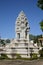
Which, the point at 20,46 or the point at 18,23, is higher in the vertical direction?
the point at 18,23

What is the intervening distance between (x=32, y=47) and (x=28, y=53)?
5.03m

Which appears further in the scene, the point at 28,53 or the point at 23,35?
the point at 23,35

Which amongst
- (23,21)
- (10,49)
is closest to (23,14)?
(23,21)

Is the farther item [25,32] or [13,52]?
[25,32]

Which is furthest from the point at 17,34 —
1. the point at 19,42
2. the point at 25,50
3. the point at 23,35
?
the point at 25,50

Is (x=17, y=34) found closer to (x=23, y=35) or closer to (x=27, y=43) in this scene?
(x=23, y=35)

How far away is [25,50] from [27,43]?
3581 millimetres

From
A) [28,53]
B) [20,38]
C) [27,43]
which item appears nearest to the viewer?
[28,53]

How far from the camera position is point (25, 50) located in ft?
176

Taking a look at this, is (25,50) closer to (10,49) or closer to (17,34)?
(10,49)

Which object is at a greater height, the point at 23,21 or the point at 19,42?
the point at 23,21

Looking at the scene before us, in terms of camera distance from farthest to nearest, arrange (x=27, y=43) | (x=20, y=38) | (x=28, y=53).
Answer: (x=20, y=38), (x=27, y=43), (x=28, y=53)

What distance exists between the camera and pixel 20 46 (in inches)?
2180

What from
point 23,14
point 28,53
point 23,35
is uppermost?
point 23,14
